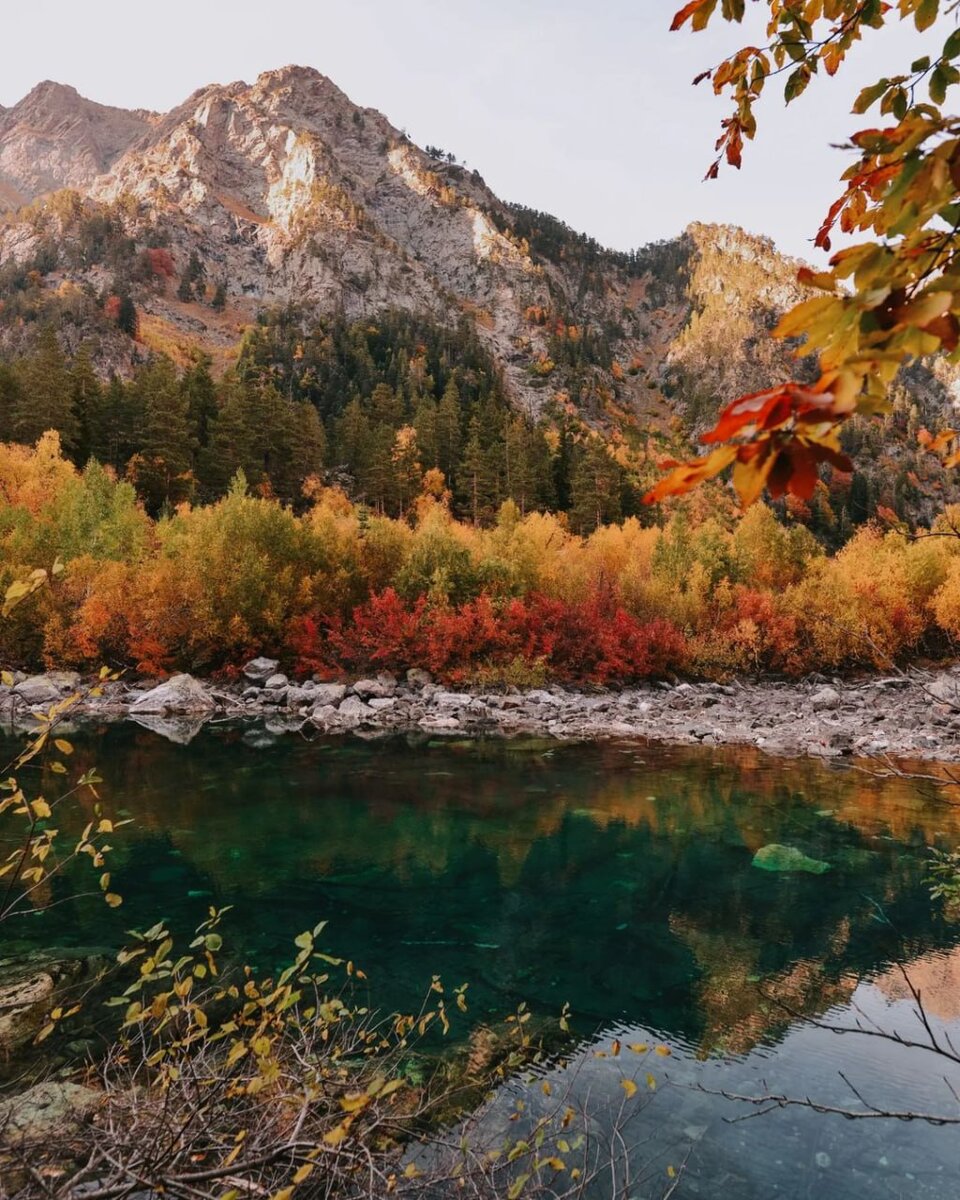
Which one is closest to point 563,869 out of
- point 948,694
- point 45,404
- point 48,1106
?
point 48,1106

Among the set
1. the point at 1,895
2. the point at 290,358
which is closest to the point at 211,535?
the point at 1,895

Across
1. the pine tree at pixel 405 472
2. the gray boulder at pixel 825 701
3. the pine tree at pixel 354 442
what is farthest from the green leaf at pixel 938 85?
the pine tree at pixel 354 442

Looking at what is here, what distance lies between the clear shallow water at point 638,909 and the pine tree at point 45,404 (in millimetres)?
44025

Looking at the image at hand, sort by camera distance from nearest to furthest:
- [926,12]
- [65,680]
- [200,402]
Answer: [926,12] → [65,680] → [200,402]

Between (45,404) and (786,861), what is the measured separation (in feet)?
191

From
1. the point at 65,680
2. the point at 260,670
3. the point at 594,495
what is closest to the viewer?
the point at 65,680

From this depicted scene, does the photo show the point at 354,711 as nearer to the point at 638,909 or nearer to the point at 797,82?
the point at 638,909

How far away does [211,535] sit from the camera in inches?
1340

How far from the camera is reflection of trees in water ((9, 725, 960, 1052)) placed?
801cm

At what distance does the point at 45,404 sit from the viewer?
169 ft

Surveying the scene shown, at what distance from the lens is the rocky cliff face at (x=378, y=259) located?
12144cm

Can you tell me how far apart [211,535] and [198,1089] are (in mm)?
33547

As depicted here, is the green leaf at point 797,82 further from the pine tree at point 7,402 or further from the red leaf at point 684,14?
the pine tree at point 7,402

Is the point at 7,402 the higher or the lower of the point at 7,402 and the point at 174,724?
the higher
